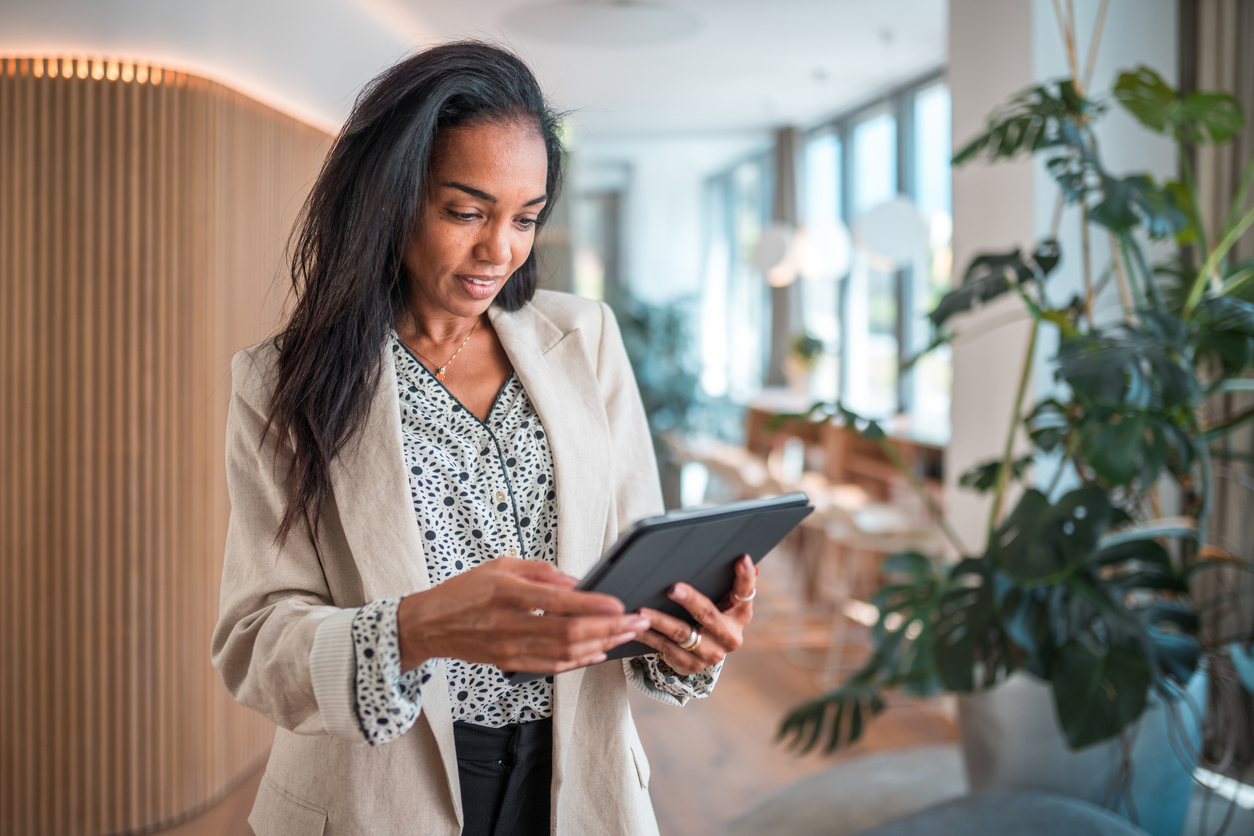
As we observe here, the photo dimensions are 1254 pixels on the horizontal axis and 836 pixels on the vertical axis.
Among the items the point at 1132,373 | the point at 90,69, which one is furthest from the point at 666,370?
the point at 1132,373

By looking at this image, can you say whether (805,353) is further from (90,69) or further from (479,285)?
(479,285)

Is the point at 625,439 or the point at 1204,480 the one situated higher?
the point at 625,439

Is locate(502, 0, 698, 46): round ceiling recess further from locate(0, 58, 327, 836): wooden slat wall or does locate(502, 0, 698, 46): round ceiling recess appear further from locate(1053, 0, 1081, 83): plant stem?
locate(1053, 0, 1081, 83): plant stem

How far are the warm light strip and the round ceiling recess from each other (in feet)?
7.00

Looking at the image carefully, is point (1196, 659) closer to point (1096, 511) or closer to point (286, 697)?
point (1096, 511)

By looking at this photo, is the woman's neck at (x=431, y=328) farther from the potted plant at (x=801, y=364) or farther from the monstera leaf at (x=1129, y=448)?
the potted plant at (x=801, y=364)

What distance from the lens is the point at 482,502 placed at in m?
1.06

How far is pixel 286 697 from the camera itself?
91 cm

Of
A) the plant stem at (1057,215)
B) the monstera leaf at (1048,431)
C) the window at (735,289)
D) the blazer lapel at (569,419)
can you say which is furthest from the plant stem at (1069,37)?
the window at (735,289)

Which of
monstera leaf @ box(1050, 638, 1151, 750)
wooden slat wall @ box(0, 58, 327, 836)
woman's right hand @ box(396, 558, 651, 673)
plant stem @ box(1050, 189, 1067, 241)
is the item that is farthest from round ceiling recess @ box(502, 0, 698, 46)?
woman's right hand @ box(396, 558, 651, 673)

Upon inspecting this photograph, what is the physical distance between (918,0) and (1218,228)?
87.5 inches

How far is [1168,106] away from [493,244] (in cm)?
202

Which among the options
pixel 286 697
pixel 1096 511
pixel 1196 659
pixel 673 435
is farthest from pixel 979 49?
pixel 673 435

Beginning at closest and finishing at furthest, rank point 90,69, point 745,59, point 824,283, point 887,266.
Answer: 1. point 90,69
2. point 887,266
3. point 745,59
4. point 824,283
